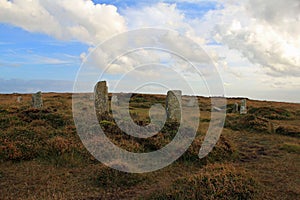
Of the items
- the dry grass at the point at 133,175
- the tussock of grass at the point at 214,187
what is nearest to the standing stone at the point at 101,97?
the dry grass at the point at 133,175

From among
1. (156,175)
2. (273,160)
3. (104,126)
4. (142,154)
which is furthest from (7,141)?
(273,160)

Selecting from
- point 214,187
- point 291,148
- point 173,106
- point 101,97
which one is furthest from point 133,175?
point 101,97

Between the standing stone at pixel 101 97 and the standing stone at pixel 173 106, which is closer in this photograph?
the standing stone at pixel 173 106

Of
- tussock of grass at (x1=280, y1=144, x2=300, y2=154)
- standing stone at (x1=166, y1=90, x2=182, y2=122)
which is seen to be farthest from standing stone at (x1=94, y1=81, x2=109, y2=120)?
tussock of grass at (x1=280, y1=144, x2=300, y2=154)

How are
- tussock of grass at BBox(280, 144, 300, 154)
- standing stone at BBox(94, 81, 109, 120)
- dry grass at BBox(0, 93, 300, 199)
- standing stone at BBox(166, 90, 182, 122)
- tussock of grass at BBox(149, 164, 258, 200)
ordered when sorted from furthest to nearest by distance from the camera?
standing stone at BBox(94, 81, 109, 120)
standing stone at BBox(166, 90, 182, 122)
tussock of grass at BBox(280, 144, 300, 154)
dry grass at BBox(0, 93, 300, 199)
tussock of grass at BBox(149, 164, 258, 200)

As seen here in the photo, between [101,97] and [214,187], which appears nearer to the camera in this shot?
[214,187]

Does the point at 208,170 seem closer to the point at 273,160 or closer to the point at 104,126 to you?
the point at 273,160

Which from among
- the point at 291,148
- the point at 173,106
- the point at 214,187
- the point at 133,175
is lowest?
the point at 133,175

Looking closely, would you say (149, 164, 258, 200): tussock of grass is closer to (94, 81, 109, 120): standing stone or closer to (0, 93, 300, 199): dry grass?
(0, 93, 300, 199): dry grass

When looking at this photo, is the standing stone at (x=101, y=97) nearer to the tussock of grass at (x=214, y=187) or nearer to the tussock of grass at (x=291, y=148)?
the tussock of grass at (x=291, y=148)

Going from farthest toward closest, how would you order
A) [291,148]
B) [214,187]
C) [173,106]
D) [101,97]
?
[101,97], [173,106], [291,148], [214,187]

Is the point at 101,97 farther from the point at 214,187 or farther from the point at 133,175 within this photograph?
the point at 214,187

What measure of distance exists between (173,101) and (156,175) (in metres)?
9.31

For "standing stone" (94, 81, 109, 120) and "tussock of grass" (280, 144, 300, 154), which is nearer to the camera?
"tussock of grass" (280, 144, 300, 154)
